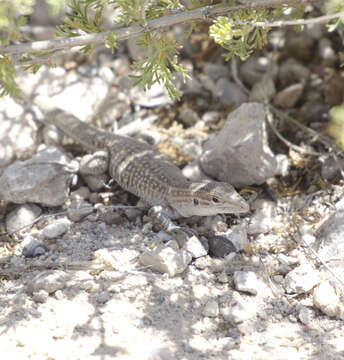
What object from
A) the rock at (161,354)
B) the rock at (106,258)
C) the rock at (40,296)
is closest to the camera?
the rock at (161,354)

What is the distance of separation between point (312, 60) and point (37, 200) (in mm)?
4436

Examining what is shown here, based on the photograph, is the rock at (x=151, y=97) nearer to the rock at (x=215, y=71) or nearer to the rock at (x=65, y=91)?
the rock at (x=65, y=91)

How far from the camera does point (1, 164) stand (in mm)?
5070

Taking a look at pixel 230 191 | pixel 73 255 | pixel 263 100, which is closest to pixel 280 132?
pixel 263 100

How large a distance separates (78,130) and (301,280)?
3221mm

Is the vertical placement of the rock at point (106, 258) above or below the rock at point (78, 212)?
below

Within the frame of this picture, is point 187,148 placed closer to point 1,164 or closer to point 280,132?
point 280,132

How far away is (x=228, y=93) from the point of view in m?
6.04

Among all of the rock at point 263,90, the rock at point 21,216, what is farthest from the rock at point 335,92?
the rock at point 21,216

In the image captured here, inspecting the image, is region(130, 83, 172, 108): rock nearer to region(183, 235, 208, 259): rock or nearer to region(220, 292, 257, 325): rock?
region(183, 235, 208, 259): rock

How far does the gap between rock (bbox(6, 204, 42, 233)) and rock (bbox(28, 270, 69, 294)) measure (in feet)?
3.45

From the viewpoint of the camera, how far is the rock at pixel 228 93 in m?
6.00

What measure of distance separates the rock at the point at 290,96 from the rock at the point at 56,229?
10.5 feet

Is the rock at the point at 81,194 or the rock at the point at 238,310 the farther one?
the rock at the point at 81,194
